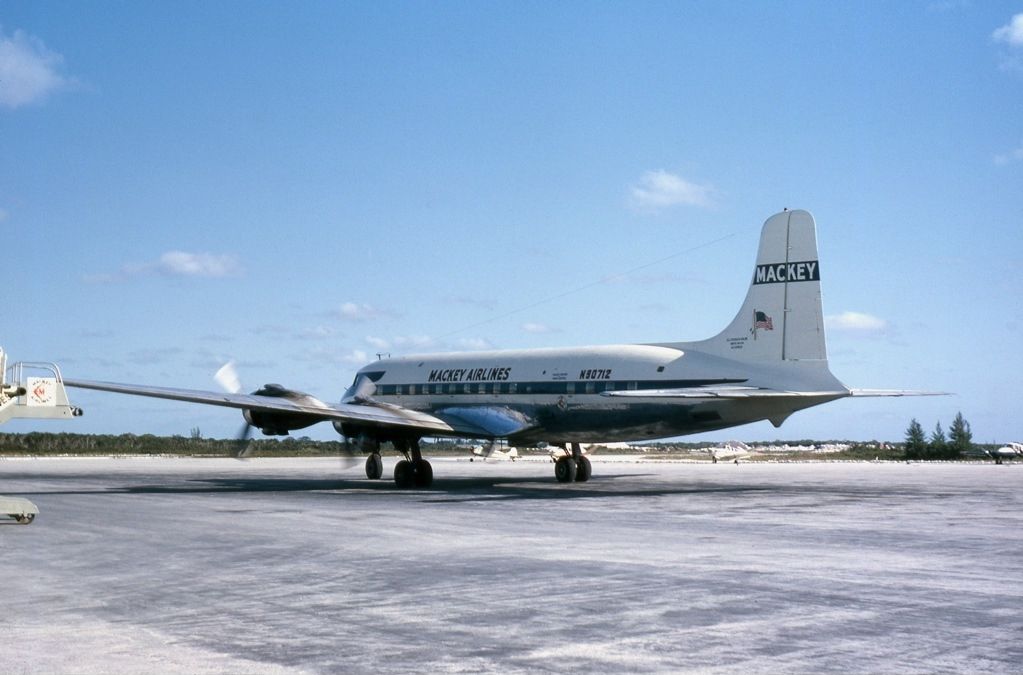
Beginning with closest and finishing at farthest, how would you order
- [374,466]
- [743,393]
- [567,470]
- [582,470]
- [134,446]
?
[743,393] < [567,470] < [582,470] < [374,466] < [134,446]

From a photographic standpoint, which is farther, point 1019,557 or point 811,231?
point 811,231

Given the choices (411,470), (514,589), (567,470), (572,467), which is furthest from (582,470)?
(514,589)

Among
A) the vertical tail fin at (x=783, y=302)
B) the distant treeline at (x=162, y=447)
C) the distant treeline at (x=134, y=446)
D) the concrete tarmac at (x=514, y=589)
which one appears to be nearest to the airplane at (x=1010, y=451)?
the distant treeline at (x=162, y=447)

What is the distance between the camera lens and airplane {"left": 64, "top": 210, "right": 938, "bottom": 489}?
2817cm

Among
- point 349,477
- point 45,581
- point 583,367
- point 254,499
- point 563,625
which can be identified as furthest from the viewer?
point 349,477

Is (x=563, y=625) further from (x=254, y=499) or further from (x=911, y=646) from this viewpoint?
(x=254, y=499)

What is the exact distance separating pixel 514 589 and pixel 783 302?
1896cm

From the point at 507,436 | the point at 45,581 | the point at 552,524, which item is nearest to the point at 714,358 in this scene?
the point at 507,436

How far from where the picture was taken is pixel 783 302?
93.9 feet

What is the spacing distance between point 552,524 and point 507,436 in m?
13.8

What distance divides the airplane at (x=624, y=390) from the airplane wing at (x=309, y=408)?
0.04 meters

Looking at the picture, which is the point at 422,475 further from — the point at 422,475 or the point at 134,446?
the point at 134,446

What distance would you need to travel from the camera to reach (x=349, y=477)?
1676 inches

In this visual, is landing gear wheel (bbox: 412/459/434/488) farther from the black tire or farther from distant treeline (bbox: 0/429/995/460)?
distant treeline (bbox: 0/429/995/460)
